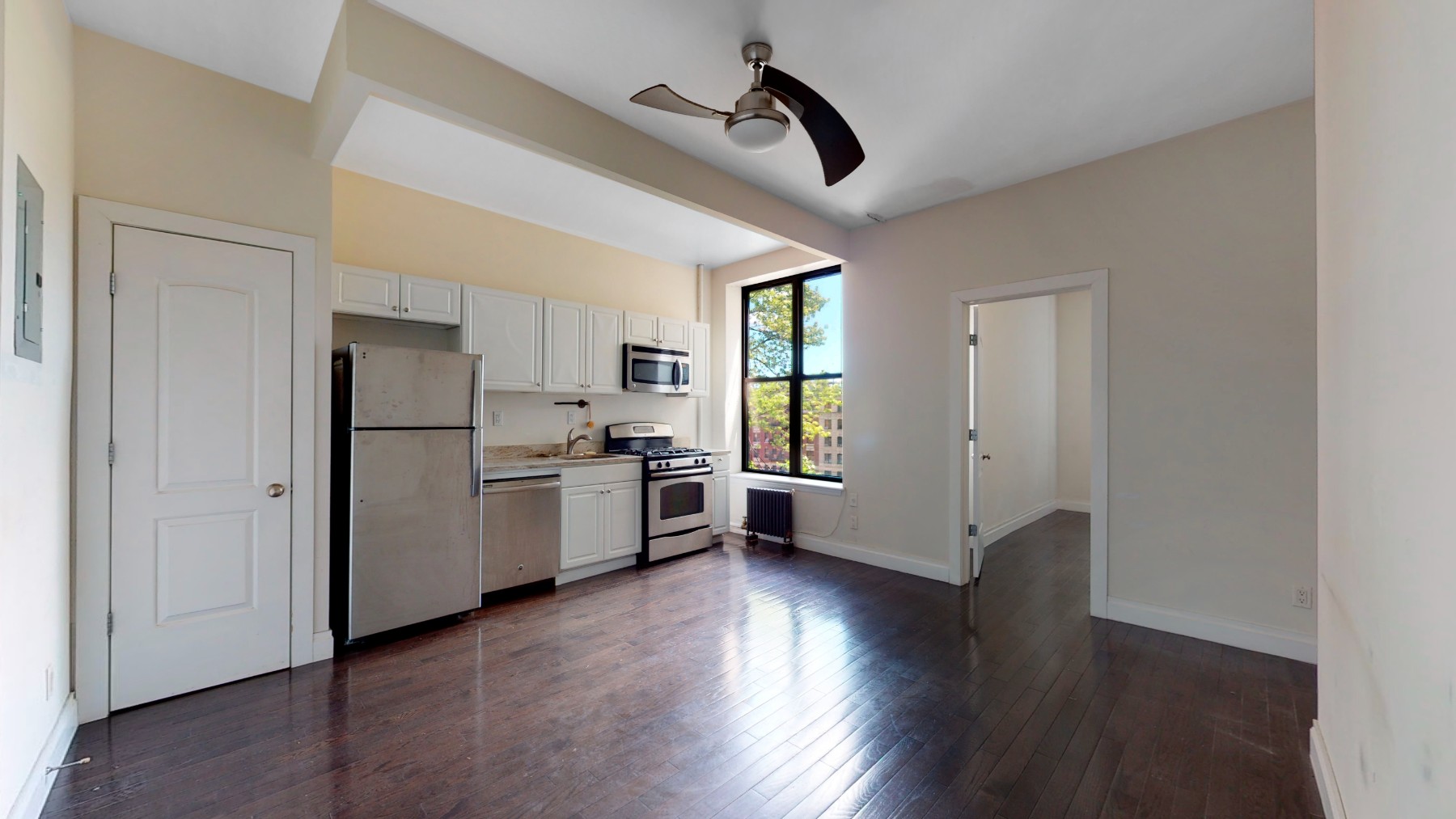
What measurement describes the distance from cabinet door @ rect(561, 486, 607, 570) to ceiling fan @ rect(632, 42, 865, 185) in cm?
281

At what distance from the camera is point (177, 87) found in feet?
7.94

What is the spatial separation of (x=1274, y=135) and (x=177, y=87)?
5317 millimetres

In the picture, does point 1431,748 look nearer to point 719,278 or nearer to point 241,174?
point 241,174

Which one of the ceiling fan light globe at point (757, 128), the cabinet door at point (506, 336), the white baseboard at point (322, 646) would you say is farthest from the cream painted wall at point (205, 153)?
the ceiling fan light globe at point (757, 128)

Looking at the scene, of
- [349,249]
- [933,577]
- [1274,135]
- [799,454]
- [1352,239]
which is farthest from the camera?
[799,454]

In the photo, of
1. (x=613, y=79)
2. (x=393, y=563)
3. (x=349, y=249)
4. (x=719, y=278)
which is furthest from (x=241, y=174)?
(x=719, y=278)

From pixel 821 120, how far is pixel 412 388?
2.65 metres

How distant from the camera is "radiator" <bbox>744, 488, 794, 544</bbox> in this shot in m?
5.05

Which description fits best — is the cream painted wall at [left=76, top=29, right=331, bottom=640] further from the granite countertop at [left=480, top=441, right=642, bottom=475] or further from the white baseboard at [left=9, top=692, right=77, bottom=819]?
the granite countertop at [left=480, top=441, right=642, bottom=475]

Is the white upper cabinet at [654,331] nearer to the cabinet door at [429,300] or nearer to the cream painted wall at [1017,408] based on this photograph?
the cabinet door at [429,300]

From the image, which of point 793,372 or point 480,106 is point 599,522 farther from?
point 480,106

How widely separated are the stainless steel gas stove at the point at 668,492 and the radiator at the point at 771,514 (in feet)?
1.47

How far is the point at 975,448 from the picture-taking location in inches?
162

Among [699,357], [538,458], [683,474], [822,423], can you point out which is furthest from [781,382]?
[538,458]
